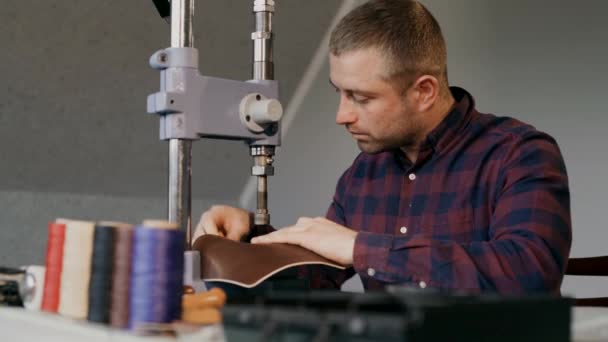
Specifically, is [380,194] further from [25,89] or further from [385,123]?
[25,89]

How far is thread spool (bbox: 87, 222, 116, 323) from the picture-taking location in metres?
1.06

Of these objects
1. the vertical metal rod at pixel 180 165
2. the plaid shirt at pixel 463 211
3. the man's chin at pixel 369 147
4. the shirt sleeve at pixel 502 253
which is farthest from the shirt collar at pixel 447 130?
the vertical metal rod at pixel 180 165

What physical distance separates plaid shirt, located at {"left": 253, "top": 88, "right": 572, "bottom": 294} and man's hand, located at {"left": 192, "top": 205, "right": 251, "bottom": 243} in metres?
0.16

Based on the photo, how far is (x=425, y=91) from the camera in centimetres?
200

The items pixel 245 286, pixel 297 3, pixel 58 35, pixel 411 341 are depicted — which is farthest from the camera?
pixel 297 3

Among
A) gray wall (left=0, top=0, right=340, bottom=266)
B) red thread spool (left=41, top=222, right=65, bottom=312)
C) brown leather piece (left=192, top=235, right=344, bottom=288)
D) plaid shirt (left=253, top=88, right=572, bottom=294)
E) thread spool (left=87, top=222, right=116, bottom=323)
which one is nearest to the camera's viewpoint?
thread spool (left=87, top=222, right=116, bottom=323)

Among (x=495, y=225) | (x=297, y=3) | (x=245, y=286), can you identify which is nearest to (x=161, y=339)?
(x=245, y=286)

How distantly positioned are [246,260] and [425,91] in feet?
2.48

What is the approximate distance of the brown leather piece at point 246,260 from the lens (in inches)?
55.7

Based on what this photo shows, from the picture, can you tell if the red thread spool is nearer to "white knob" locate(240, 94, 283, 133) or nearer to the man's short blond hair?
"white knob" locate(240, 94, 283, 133)

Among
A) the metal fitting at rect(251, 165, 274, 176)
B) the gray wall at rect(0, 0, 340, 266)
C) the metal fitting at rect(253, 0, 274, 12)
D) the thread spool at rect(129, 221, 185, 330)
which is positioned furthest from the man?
the gray wall at rect(0, 0, 340, 266)

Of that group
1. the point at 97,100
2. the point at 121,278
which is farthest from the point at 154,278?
the point at 97,100

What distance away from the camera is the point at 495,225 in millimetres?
1719

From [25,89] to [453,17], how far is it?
234 centimetres
